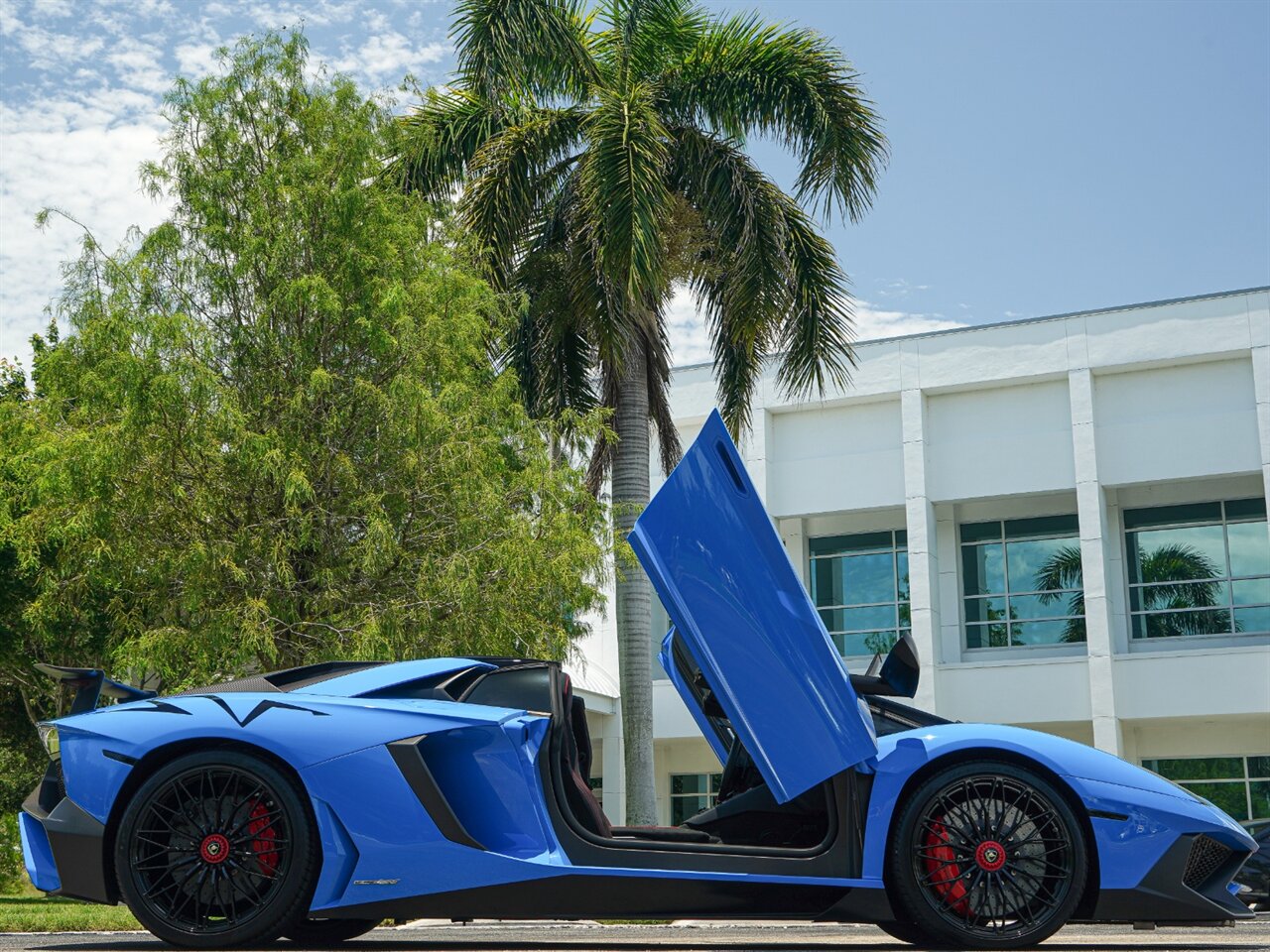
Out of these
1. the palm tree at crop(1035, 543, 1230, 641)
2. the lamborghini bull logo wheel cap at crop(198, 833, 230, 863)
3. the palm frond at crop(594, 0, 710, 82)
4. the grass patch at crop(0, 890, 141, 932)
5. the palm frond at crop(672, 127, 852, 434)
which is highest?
the palm frond at crop(594, 0, 710, 82)

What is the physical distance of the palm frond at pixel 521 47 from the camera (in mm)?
15852

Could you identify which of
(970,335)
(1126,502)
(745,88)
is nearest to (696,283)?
(745,88)

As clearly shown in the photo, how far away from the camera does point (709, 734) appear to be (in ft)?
19.8

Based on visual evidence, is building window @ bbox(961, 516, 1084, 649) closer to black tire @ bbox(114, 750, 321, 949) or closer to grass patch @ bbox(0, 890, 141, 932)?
grass patch @ bbox(0, 890, 141, 932)

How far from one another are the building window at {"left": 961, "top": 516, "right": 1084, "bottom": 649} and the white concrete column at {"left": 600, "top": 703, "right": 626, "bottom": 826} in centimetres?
748

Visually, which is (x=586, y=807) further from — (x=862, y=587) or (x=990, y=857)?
(x=862, y=587)

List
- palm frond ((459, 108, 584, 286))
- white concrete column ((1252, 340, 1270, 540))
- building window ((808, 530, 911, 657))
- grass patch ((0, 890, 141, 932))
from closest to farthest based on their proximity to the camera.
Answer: grass patch ((0, 890, 141, 932)), palm frond ((459, 108, 584, 286)), white concrete column ((1252, 340, 1270, 540)), building window ((808, 530, 911, 657))

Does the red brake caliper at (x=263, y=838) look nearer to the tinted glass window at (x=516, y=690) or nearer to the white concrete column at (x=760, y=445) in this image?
the tinted glass window at (x=516, y=690)

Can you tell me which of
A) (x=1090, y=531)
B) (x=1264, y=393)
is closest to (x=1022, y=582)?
(x=1090, y=531)

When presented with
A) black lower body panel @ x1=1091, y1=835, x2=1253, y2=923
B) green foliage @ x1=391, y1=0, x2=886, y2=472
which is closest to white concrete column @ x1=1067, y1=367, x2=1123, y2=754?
green foliage @ x1=391, y1=0, x2=886, y2=472

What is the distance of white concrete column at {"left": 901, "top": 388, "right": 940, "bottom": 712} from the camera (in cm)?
2662

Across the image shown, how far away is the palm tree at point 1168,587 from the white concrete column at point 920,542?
2.58 m

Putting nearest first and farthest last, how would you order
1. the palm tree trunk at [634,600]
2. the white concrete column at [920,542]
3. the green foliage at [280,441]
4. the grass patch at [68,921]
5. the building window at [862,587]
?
the grass patch at [68,921] < the green foliage at [280,441] < the palm tree trunk at [634,600] < the white concrete column at [920,542] < the building window at [862,587]

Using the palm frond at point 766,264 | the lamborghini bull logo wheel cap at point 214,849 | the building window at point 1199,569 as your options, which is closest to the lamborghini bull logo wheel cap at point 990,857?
the lamborghini bull logo wheel cap at point 214,849
